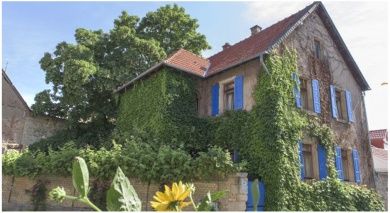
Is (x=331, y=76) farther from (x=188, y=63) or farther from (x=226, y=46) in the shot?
(x=188, y=63)

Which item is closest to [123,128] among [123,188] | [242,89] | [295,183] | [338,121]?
[242,89]

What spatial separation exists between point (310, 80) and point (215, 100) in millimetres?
3999

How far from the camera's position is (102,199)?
1118 cm

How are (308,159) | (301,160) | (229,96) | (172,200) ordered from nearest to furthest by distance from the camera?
(172,200) < (301,160) < (308,159) < (229,96)

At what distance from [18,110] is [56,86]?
2764 mm

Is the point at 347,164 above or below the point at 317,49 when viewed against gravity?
below

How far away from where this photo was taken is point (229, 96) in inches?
598

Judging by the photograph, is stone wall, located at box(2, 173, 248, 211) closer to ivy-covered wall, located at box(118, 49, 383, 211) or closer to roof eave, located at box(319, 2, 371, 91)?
ivy-covered wall, located at box(118, 49, 383, 211)

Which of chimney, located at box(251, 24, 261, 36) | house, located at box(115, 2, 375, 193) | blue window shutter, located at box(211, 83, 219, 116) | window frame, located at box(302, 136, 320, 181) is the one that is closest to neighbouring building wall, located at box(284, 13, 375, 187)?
house, located at box(115, 2, 375, 193)

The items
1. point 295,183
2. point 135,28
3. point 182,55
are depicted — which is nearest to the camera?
point 295,183

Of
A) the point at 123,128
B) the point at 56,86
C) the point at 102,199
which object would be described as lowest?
the point at 102,199

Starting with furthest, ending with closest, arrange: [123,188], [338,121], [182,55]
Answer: [182,55] < [338,121] < [123,188]

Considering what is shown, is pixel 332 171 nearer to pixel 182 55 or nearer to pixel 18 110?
pixel 182 55

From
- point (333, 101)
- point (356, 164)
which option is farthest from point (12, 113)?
point (356, 164)
